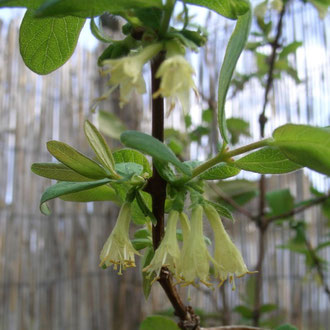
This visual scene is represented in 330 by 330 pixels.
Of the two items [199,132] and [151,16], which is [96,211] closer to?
[199,132]

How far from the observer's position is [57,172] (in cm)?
42

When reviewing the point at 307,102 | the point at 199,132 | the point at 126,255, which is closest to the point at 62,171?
the point at 126,255

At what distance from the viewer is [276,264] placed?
1.82 m

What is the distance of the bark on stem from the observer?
14.4 inches

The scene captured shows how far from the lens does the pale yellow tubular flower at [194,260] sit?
0.37 m

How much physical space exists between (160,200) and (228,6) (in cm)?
17

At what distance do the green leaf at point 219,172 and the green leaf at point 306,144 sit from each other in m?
0.07

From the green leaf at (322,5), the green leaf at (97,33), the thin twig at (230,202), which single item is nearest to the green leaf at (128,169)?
the green leaf at (97,33)

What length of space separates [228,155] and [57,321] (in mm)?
1660

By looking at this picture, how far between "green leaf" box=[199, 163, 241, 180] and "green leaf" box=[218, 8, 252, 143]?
0.04 m

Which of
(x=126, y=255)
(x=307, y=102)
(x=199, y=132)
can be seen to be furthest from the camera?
(x=307, y=102)

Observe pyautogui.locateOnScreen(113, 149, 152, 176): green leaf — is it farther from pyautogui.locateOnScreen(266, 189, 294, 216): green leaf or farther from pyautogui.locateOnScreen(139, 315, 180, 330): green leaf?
pyautogui.locateOnScreen(266, 189, 294, 216): green leaf

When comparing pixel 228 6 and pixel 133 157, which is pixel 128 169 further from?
pixel 228 6

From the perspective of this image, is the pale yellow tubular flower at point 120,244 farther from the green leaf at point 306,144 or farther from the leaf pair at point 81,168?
the green leaf at point 306,144
